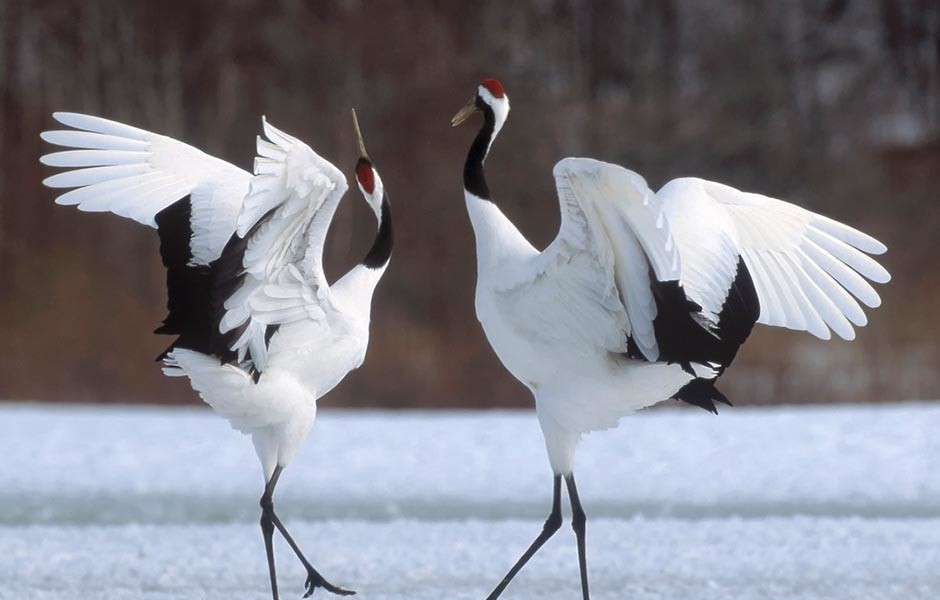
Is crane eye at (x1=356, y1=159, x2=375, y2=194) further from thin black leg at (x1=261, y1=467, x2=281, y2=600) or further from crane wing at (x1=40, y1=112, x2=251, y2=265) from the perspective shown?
thin black leg at (x1=261, y1=467, x2=281, y2=600)

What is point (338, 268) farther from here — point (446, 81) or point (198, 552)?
point (198, 552)

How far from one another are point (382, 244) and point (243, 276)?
869 millimetres

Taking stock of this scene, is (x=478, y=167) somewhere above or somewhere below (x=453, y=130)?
below

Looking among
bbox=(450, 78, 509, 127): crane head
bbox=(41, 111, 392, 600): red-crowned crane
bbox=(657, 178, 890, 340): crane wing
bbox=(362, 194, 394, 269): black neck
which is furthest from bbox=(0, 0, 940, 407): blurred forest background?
bbox=(450, 78, 509, 127): crane head

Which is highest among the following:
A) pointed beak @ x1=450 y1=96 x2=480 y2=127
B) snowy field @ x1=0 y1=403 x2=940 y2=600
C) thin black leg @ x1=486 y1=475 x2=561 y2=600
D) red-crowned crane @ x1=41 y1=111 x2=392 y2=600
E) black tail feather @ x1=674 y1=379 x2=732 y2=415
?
pointed beak @ x1=450 y1=96 x2=480 y2=127

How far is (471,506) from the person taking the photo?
7.21 metres

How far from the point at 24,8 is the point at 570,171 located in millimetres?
13083

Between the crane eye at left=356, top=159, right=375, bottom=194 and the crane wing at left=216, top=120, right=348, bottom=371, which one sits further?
the crane eye at left=356, top=159, right=375, bottom=194

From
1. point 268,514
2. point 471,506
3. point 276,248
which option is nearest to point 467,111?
point 276,248

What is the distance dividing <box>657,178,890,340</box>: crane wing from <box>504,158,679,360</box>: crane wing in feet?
1.55

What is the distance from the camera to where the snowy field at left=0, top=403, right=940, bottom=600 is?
5.16 m

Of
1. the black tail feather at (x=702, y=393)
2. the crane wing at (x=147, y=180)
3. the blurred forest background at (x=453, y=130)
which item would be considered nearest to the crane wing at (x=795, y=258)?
the black tail feather at (x=702, y=393)

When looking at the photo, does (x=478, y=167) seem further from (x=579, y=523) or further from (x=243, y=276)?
(x=579, y=523)

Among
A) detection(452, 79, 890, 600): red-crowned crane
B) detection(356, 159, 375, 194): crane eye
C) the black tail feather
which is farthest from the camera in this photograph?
detection(356, 159, 375, 194): crane eye
